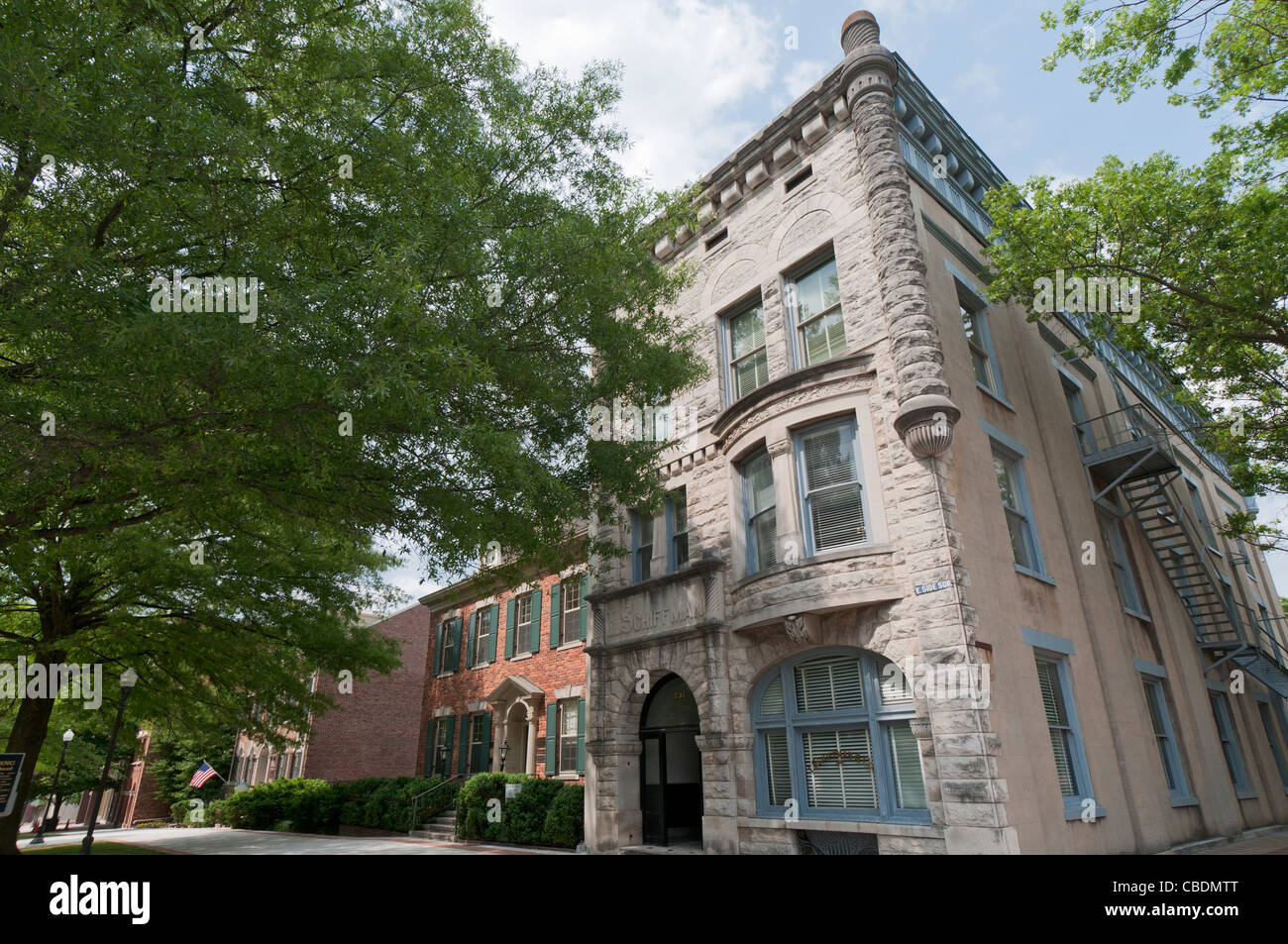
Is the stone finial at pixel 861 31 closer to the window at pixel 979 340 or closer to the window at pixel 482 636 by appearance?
the window at pixel 979 340

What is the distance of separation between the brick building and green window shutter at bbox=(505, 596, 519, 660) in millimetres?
31

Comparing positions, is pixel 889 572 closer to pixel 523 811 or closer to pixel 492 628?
pixel 523 811

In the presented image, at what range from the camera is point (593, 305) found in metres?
9.73

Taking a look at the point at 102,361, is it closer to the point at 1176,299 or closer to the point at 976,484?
the point at 976,484

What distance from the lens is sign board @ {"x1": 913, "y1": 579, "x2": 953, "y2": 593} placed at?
959cm

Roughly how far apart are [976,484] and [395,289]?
8.93 metres

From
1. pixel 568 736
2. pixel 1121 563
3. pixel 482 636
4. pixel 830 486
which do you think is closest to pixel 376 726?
pixel 482 636

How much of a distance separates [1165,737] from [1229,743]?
495cm

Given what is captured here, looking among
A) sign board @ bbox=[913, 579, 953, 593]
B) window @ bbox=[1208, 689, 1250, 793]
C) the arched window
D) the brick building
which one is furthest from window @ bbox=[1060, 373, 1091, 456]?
the brick building

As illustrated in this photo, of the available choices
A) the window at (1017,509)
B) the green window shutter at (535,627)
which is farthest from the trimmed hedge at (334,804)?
the window at (1017,509)

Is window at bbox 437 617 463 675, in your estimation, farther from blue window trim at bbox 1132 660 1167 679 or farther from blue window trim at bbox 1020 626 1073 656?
blue window trim at bbox 1132 660 1167 679

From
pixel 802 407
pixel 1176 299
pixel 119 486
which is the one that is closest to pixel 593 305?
pixel 802 407

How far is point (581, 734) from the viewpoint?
17828 mm

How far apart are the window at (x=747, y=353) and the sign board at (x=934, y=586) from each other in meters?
5.36
